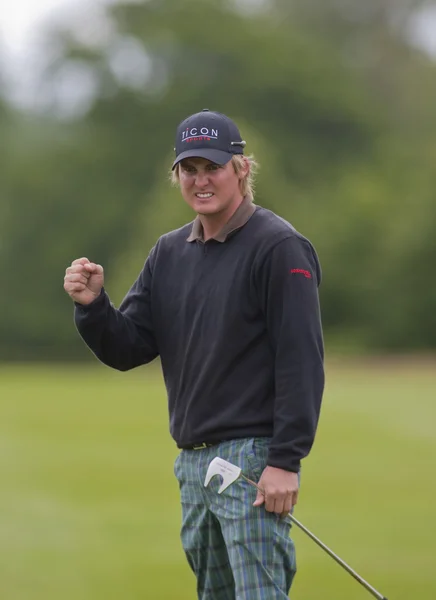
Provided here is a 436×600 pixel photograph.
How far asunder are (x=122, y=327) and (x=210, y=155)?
718 mm

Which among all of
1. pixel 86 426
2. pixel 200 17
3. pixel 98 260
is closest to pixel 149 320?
pixel 86 426

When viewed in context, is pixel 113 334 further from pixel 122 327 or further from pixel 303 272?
pixel 303 272

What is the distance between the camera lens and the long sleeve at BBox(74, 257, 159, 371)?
15.2 feet

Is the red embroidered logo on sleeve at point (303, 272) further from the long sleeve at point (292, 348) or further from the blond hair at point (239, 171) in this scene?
the blond hair at point (239, 171)

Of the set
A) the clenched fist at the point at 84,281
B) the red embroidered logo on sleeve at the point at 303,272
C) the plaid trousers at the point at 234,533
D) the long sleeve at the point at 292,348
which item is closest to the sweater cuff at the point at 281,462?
the long sleeve at the point at 292,348

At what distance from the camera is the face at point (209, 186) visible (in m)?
4.47

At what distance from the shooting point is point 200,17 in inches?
2063

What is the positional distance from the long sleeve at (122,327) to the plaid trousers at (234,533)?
1.47 feet

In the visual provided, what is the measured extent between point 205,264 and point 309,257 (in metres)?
0.37

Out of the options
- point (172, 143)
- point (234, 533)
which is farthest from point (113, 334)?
point (172, 143)

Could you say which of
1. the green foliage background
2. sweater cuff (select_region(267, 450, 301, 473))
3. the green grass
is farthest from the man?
the green foliage background

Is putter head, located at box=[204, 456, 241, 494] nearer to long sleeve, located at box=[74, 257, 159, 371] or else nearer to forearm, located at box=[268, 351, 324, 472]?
forearm, located at box=[268, 351, 324, 472]

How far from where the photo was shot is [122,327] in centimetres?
472

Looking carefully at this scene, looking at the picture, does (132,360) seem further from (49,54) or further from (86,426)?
(49,54)
